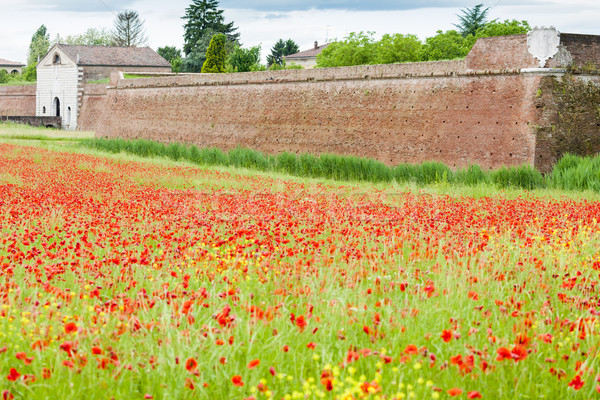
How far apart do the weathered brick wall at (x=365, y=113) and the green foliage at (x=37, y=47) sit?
220 ft

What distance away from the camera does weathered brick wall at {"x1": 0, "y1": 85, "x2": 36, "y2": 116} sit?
56938mm

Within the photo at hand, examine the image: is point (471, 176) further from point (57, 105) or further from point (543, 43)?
point (57, 105)

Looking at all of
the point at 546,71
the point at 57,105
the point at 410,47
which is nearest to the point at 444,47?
the point at 410,47

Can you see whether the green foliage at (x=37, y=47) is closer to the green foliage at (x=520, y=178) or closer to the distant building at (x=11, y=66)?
the distant building at (x=11, y=66)

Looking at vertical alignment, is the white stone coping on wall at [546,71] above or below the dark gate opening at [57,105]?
above

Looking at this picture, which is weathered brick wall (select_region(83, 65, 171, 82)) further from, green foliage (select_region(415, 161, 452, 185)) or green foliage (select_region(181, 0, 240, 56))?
green foliage (select_region(415, 161, 452, 185))

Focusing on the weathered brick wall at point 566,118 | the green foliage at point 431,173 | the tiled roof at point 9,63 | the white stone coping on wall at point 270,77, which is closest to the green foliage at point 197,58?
the white stone coping on wall at point 270,77

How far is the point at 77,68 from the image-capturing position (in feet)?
166

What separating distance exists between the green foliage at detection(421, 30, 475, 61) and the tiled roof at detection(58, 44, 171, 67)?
19170 mm

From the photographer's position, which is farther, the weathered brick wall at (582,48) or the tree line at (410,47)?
the tree line at (410,47)

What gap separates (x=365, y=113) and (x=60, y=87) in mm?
37723

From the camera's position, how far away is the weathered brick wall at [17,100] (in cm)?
5694

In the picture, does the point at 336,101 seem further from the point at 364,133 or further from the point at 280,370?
the point at 280,370

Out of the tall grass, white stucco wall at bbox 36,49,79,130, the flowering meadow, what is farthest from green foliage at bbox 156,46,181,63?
the flowering meadow
